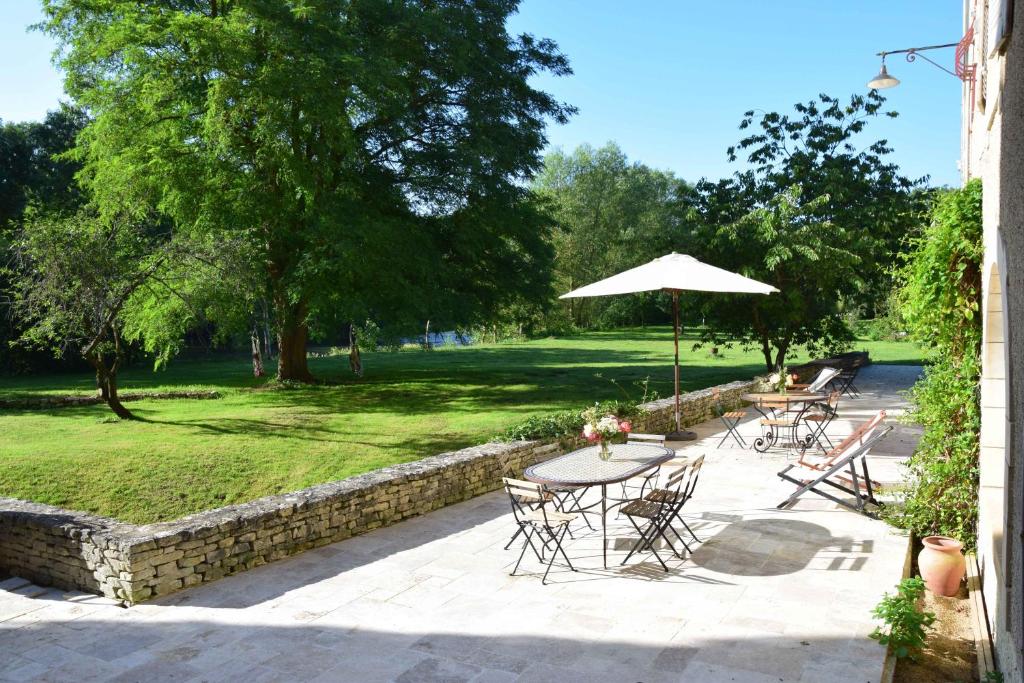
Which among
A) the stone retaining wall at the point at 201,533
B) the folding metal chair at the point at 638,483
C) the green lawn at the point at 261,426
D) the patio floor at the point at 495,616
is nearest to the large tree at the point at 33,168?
the green lawn at the point at 261,426

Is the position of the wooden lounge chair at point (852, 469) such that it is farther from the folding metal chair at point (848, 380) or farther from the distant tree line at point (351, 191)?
the distant tree line at point (351, 191)

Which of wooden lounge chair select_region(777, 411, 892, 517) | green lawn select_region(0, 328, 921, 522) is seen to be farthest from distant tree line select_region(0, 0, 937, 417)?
wooden lounge chair select_region(777, 411, 892, 517)

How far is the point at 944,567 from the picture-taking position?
17.3 ft

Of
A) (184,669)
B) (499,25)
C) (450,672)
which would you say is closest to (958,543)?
(450,672)

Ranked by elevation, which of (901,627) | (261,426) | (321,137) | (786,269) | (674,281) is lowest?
(901,627)

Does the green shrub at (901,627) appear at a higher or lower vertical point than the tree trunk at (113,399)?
lower

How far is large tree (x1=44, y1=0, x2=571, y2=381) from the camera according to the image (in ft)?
54.7

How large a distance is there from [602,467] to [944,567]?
2675 mm

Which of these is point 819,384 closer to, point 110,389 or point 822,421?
point 822,421

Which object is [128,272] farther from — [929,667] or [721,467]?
[929,667]

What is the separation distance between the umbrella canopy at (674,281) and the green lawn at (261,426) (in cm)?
398

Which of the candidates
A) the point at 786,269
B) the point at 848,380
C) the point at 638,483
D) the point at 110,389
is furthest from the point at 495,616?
the point at 786,269

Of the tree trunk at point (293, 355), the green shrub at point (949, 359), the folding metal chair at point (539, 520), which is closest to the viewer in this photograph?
the green shrub at point (949, 359)

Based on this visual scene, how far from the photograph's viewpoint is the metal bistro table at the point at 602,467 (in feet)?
19.5
